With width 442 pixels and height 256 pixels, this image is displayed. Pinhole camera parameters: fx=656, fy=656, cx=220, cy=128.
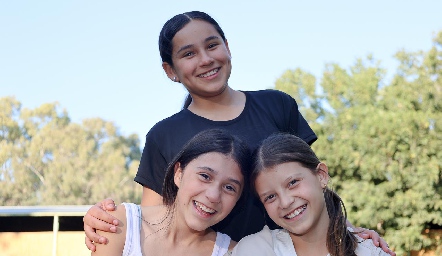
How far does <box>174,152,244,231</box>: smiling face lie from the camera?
2.56 metres

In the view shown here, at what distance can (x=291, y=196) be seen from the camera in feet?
8.43

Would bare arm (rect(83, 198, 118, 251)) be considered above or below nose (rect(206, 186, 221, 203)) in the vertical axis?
below

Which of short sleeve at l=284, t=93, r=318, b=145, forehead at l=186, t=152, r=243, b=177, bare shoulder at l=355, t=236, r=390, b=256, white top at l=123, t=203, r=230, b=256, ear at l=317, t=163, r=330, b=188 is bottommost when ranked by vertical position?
bare shoulder at l=355, t=236, r=390, b=256

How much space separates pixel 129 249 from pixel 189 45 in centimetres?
91

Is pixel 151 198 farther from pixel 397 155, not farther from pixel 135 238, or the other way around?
pixel 397 155

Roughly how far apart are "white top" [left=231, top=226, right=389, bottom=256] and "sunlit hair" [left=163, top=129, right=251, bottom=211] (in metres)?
0.23

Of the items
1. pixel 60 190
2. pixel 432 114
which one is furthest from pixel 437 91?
pixel 60 190

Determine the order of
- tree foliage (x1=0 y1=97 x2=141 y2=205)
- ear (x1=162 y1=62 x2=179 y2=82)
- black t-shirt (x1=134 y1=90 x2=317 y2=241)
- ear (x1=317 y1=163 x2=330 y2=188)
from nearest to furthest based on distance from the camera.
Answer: ear (x1=317 y1=163 x2=330 y2=188) → black t-shirt (x1=134 y1=90 x2=317 y2=241) → ear (x1=162 y1=62 x2=179 y2=82) → tree foliage (x1=0 y1=97 x2=141 y2=205)

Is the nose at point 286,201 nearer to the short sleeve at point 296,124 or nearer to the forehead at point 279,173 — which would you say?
the forehead at point 279,173

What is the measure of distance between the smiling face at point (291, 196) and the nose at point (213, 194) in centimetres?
19

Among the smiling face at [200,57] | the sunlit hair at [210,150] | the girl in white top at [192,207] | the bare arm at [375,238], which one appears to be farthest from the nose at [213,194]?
the bare arm at [375,238]

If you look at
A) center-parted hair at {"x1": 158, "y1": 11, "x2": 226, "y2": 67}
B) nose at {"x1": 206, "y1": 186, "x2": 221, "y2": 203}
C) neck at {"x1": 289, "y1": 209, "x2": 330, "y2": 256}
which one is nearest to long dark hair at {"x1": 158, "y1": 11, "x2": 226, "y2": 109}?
center-parted hair at {"x1": 158, "y1": 11, "x2": 226, "y2": 67}

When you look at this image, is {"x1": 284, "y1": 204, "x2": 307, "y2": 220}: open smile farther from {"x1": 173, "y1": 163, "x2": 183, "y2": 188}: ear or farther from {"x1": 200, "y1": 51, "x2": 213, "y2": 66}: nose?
{"x1": 200, "y1": 51, "x2": 213, "y2": 66}: nose

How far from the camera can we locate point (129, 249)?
2605mm
